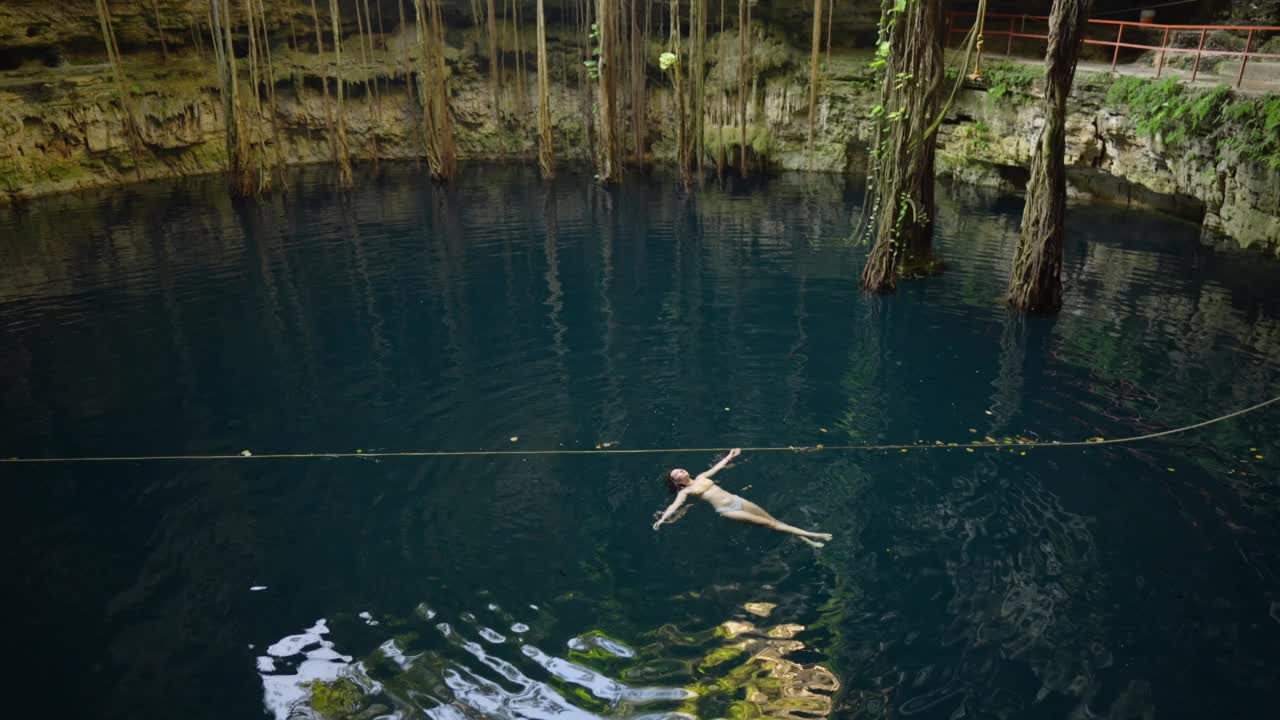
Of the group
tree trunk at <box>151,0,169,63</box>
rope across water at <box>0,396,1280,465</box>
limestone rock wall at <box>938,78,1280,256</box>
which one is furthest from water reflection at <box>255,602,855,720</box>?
tree trunk at <box>151,0,169,63</box>

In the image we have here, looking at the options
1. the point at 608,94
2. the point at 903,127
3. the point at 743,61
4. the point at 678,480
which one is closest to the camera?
the point at 678,480

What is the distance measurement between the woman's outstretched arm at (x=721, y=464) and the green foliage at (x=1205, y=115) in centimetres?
977

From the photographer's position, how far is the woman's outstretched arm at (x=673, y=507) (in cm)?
602

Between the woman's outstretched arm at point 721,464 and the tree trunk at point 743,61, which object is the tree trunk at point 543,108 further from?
the woman's outstretched arm at point 721,464

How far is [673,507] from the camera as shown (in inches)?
239

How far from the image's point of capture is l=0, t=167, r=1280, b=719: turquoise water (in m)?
4.61

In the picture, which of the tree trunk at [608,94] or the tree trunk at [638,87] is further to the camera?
the tree trunk at [638,87]

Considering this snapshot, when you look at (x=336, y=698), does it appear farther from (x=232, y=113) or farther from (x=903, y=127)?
Result: (x=232, y=113)

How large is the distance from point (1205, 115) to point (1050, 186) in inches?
220

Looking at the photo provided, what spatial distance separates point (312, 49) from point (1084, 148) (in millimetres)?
21431

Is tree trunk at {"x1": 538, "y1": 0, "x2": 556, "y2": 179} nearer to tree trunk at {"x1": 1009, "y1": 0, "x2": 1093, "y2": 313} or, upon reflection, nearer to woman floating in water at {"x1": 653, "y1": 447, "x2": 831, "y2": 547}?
tree trunk at {"x1": 1009, "y1": 0, "x2": 1093, "y2": 313}

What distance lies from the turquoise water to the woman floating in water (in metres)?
0.11

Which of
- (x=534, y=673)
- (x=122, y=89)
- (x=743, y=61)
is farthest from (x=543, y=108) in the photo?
(x=534, y=673)

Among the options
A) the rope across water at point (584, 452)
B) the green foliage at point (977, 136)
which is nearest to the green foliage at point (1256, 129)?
the green foliage at point (977, 136)
